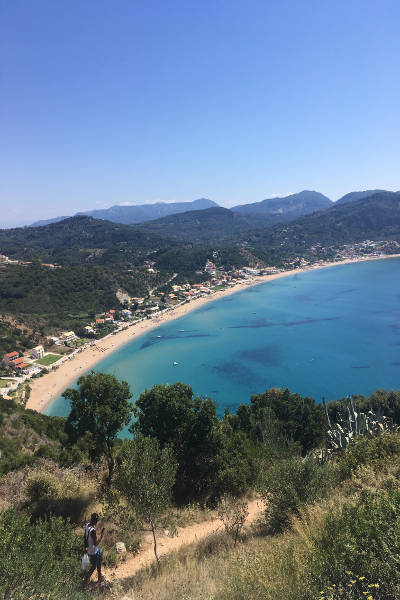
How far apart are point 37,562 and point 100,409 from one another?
16.1 ft

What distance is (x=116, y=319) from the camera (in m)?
60.1

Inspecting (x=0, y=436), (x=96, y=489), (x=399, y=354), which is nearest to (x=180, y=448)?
(x=96, y=489)

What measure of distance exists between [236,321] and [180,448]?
49881 mm

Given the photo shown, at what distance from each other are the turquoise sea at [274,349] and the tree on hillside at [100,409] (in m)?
23.7

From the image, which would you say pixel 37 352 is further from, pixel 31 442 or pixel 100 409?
pixel 100 409

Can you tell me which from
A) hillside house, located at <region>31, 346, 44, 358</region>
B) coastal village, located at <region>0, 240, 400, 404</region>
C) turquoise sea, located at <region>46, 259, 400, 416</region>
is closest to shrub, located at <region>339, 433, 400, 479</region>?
turquoise sea, located at <region>46, 259, 400, 416</region>

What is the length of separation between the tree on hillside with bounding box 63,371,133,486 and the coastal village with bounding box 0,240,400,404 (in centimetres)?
2731

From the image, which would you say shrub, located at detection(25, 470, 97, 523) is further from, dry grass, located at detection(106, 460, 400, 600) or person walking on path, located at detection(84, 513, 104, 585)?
dry grass, located at detection(106, 460, 400, 600)

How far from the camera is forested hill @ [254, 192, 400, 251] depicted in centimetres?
15504

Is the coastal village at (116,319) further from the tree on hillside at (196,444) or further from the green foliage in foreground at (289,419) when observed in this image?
the tree on hillside at (196,444)

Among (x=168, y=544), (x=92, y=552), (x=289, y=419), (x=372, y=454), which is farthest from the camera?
(x=289, y=419)

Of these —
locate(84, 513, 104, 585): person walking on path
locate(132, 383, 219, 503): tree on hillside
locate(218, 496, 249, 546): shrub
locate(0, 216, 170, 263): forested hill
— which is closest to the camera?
locate(84, 513, 104, 585): person walking on path

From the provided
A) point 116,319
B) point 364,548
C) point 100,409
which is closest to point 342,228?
point 116,319

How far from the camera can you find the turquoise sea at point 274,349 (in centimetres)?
3531
